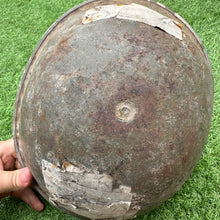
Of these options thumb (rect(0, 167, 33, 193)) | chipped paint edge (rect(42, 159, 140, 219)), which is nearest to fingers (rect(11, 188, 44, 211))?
thumb (rect(0, 167, 33, 193))

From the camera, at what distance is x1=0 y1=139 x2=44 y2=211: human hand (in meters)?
1.38

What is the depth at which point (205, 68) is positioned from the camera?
1.19 m

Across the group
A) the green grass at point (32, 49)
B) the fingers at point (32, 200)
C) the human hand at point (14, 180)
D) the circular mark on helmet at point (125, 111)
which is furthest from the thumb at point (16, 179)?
the circular mark on helmet at point (125, 111)

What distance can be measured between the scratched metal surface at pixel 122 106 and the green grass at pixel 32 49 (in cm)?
65

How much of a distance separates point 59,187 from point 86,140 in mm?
288

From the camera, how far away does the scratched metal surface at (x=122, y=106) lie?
3.17 ft

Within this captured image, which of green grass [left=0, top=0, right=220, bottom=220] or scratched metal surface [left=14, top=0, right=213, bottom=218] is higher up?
scratched metal surface [left=14, top=0, right=213, bottom=218]

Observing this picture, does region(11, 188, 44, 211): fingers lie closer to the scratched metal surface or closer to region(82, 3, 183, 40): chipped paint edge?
the scratched metal surface

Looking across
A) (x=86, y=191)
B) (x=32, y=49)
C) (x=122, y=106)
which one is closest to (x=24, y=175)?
(x=86, y=191)

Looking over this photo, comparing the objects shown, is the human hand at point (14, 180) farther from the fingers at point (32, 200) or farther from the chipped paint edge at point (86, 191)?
the chipped paint edge at point (86, 191)

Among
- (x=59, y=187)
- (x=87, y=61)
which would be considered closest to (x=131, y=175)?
(x=59, y=187)

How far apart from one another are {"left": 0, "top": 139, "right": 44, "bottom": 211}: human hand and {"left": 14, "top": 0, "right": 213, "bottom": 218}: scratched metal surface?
309 mm

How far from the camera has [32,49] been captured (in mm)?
2471

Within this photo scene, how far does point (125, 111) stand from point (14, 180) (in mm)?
807
